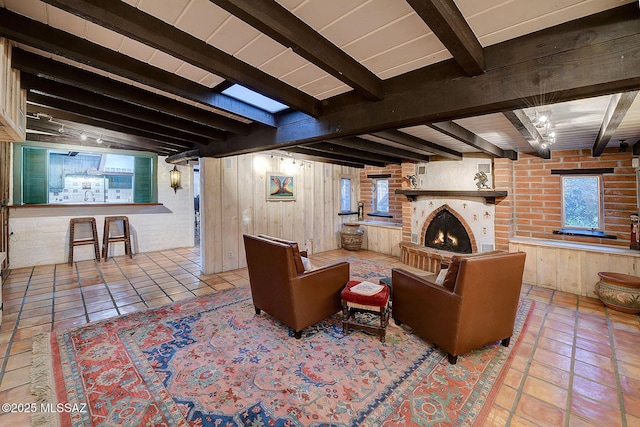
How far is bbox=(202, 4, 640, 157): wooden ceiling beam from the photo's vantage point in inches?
49.9

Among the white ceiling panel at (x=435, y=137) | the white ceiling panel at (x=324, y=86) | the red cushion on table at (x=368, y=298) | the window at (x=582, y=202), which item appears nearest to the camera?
the white ceiling panel at (x=324, y=86)

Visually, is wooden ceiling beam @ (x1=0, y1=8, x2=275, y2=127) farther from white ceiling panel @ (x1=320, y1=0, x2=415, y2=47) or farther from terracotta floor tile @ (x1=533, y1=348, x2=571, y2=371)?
terracotta floor tile @ (x1=533, y1=348, x2=571, y2=371)

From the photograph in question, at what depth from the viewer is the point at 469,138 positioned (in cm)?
322

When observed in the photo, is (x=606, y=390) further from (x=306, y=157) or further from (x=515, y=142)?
(x=306, y=157)

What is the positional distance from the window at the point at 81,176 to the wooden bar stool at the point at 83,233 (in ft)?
1.56

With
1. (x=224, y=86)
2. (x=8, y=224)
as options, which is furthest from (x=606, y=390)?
(x=8, y=224)

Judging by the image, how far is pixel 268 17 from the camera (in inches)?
48.5

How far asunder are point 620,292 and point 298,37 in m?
4.42

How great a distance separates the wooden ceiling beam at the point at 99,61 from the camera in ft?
4.78

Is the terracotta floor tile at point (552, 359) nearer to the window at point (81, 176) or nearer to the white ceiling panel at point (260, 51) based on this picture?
the white ceiling panel at point (260, 51)

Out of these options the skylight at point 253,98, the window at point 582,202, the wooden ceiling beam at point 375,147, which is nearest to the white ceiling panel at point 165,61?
the skylight at point 253,98

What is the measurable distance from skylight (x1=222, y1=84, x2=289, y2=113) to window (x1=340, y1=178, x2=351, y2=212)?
4084 mm

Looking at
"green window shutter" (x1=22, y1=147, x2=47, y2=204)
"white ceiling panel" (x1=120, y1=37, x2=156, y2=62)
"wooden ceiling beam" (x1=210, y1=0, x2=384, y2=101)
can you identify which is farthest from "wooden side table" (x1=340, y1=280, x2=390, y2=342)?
"green window shutter" (x1=22, y1=147, x2=47, y2=204)

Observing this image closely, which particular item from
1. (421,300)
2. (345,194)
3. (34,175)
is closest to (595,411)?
(421,300)
